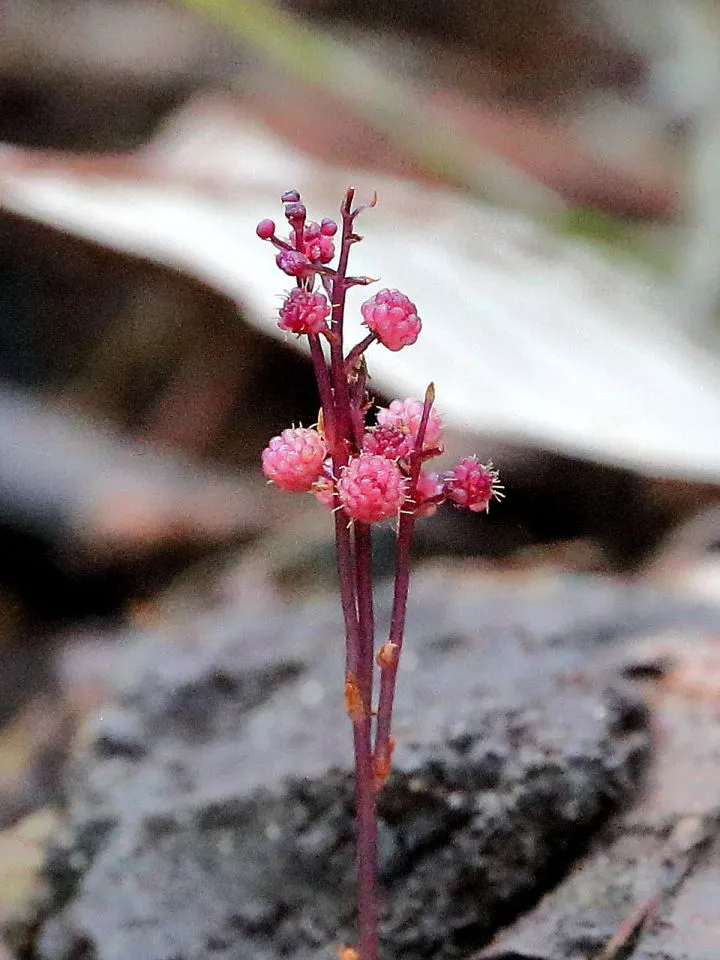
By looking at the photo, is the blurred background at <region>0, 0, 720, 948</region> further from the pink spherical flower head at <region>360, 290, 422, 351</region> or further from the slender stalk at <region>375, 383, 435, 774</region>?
the pink spherical flower head at <region>360, 290, 422, 351</region>

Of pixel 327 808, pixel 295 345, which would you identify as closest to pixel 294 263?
pixel 327 808

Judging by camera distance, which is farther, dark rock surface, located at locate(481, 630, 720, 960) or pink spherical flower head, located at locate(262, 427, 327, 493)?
dark rock surface, located at locate(481, 630, 720, 960)

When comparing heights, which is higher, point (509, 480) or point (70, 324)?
point (70, 324)

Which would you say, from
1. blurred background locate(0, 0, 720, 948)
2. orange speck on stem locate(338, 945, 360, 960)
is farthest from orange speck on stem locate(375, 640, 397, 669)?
blurred background locate(0, 0, 720, 948)

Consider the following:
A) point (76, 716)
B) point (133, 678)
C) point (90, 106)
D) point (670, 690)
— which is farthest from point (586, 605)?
point (90, 106)

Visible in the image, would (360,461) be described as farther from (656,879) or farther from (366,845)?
(656,879)

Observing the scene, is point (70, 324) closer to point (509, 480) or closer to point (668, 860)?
point (509, 480)
